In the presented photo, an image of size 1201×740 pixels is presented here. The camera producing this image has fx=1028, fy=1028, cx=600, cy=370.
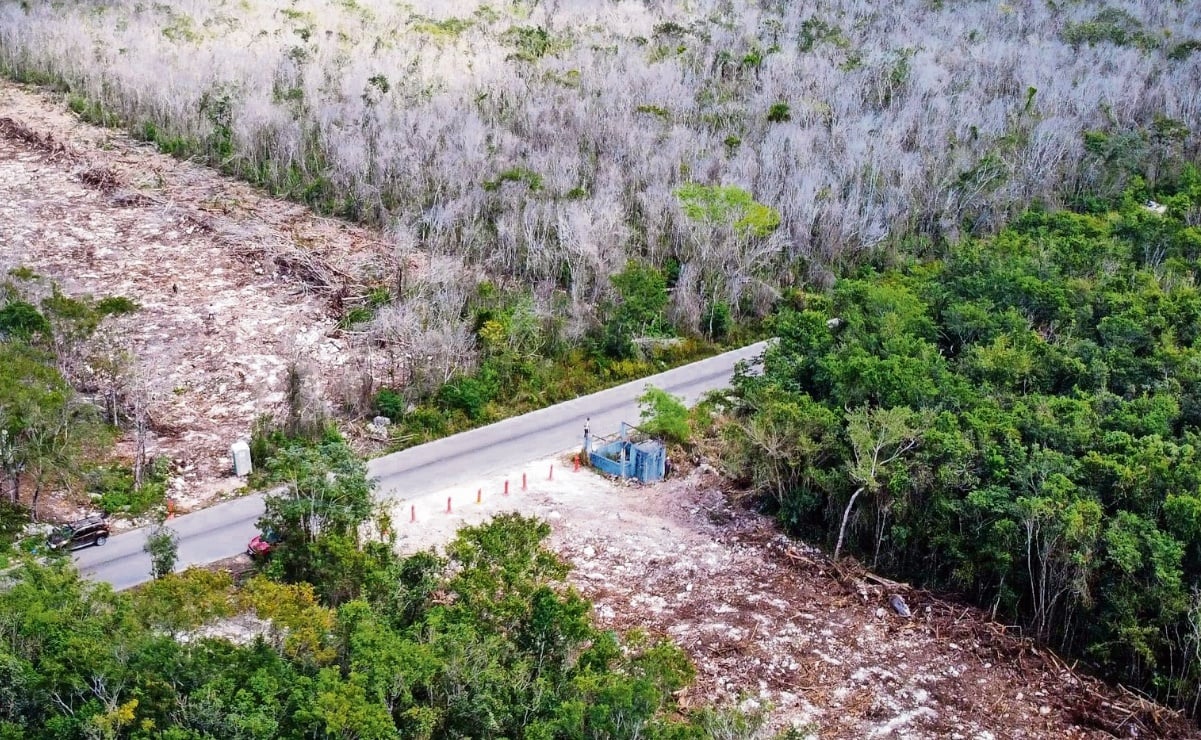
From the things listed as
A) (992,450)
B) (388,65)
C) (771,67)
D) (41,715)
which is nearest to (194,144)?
(388,65)

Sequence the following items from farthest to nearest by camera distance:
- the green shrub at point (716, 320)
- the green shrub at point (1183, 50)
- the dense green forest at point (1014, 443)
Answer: the green shrub at point (1183, 50)
the green shrub at point (716, 320)
the dense green forest at point (1014, 443)

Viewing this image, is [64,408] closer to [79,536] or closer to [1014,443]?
[79,536]

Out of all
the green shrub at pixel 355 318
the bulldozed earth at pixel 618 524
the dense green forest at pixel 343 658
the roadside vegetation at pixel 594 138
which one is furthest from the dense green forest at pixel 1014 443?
the green shrub at pixel 355 318

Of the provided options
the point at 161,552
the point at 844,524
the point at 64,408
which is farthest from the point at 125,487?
the point at 844,524

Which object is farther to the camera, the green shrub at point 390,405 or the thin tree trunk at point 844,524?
the green shrub at point 390,405

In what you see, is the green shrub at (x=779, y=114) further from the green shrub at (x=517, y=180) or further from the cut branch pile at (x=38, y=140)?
the cut branch pile at (x=38, y=140)

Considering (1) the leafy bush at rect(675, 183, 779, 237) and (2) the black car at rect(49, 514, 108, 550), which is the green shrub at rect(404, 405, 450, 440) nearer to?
(2) the black car at rect(49, 514, 108, 550)

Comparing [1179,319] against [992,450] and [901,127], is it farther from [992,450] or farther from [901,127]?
[901,127]
